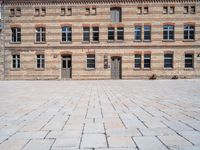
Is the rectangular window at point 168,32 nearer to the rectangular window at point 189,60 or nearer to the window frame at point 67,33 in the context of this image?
the rectangular window at point 189,60

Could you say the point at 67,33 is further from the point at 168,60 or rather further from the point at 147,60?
the point at 168,60

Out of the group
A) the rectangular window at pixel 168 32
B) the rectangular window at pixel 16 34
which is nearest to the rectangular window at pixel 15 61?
the rectangular window at pixel 16 34

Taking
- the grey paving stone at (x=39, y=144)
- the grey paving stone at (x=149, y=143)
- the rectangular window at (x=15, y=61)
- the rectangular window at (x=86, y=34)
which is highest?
the rectangular window at (x=86, y=34)

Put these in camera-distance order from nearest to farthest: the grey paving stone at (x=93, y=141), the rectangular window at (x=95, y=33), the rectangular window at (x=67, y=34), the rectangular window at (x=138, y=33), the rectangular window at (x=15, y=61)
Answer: the grey paving stone at (x=93, y=141), the rectangular window at (x=138, y=33), the rectangular window at (x=95, y=33), the rectangular window at (x=67, y=34), the rectangular window at (x=15, y=61)

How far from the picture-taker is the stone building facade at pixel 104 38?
107 ft

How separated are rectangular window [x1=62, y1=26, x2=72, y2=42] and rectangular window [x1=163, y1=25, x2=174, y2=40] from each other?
10.2 metres

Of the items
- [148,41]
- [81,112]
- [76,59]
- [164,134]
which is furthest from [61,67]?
[164,134]

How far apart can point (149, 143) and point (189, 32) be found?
29.9 metres

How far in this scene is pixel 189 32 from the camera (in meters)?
32.8

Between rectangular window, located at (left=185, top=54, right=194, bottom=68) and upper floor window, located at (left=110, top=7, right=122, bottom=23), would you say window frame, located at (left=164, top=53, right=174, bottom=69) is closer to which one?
rectangular window, located at (left=185, top=54, right=194, bottom=68)

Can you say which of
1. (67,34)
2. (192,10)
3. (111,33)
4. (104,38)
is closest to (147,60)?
(111,33)

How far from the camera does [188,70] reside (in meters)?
32.8

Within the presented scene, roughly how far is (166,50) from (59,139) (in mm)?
28922

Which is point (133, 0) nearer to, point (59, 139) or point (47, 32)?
point (47, 32)
